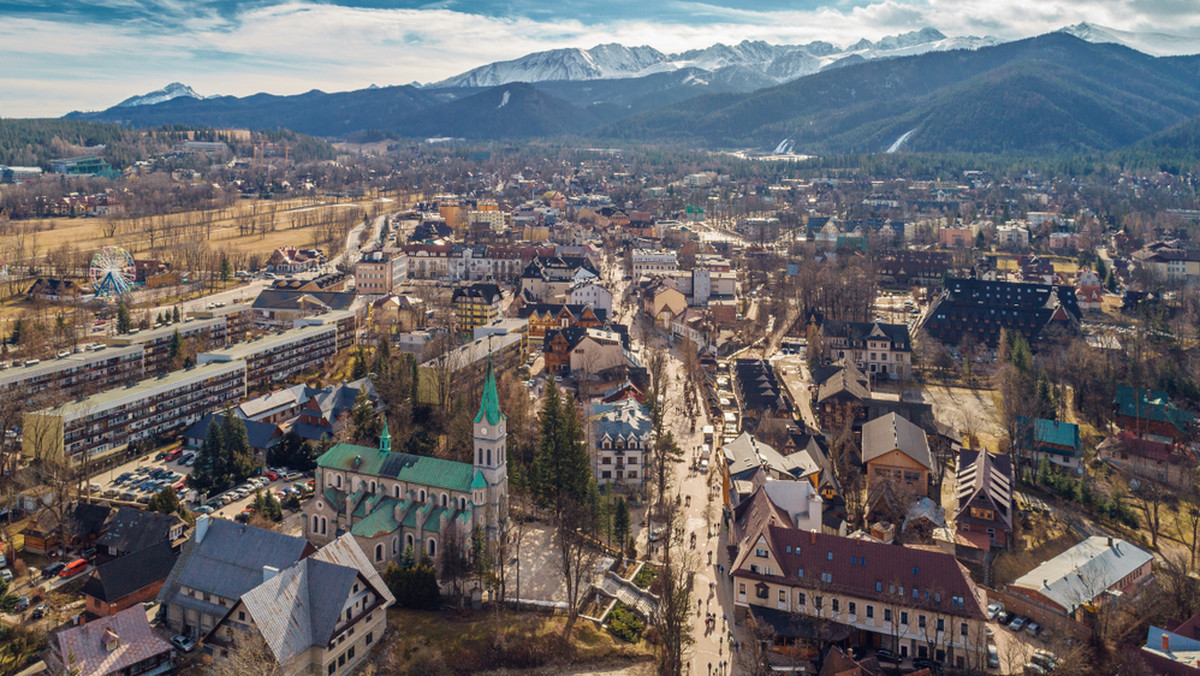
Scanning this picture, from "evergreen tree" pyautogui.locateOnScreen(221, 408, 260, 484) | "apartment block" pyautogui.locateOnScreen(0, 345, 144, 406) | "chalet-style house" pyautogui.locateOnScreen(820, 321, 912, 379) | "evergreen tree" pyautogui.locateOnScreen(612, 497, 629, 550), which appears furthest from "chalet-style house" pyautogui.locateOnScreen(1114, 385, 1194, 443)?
"apartment block" pyautogui.locateOnScreen(0, 345, 144, 406)

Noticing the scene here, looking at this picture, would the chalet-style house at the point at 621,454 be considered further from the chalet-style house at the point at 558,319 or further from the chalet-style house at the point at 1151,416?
the chalet-style house at the point at 1151,416

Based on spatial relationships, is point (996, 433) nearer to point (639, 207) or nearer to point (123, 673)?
point (123, 673)

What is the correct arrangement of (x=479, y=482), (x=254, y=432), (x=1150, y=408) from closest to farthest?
(x=479, y=482), (x=254, y=432), (x=1150, y=408)

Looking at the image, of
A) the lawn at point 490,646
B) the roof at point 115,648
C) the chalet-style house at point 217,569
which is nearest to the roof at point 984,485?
the lawn at point 490,646

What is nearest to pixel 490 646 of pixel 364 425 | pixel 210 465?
pixel 364 425

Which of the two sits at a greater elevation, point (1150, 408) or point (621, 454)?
point (1150, 408)

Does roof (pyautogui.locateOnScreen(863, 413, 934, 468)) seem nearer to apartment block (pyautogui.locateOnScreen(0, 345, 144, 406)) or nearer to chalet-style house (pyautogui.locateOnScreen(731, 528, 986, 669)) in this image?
chalet-style house (pyautogui.locateOnScreen(731, 528, 986, 669))

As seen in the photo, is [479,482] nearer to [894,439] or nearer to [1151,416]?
[894,439]
